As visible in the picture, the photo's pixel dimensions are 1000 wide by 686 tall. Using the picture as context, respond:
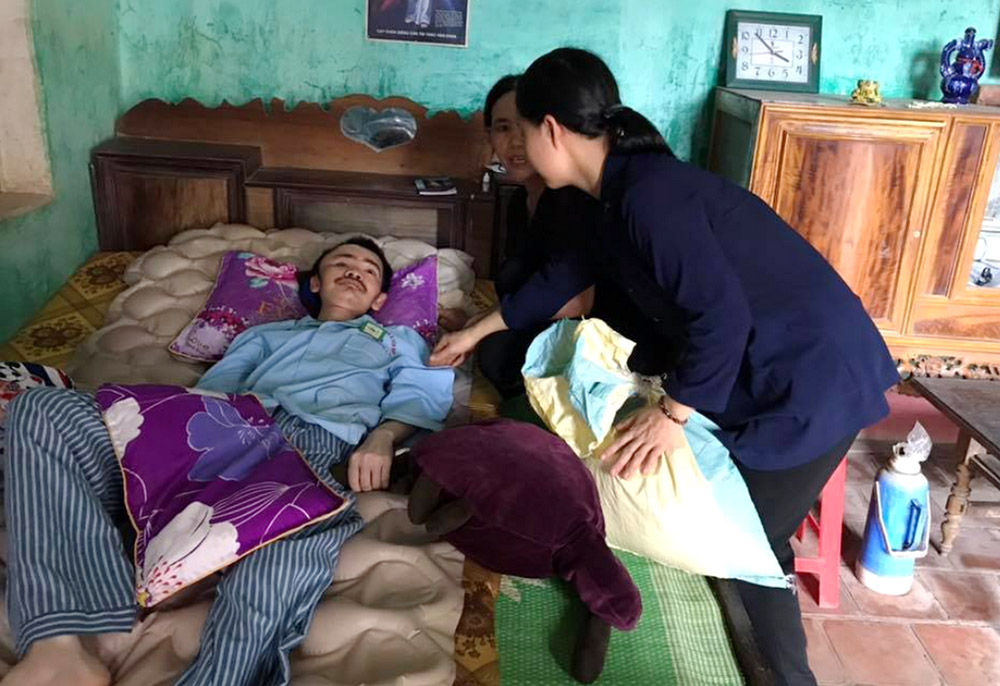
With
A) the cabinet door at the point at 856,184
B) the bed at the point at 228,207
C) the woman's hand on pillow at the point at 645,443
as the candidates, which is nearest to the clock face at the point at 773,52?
the cabinet door at the point at 856,184

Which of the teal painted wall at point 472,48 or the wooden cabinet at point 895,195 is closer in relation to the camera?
the wooden cabinet at point 895,195

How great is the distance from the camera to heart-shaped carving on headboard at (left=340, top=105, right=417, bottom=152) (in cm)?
274

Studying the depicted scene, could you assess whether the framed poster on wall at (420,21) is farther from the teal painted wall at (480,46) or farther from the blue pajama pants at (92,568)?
the blue pajama pants at (92,568)

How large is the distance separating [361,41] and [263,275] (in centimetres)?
93

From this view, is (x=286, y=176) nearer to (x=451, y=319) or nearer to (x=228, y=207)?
(x=228, y=207)

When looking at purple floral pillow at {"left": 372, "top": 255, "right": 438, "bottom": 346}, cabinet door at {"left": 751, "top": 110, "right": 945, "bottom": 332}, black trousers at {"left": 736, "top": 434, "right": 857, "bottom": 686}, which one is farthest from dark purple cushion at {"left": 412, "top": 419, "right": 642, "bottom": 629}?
cabinet door at {"left": 751, "top": 110, "right": 945, "bottom": 332}

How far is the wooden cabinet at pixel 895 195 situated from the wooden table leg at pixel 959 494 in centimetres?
59

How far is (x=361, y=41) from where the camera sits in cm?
274

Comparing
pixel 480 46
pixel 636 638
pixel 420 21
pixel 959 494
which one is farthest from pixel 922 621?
pixel 420 21

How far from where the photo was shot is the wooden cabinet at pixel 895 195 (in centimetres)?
252

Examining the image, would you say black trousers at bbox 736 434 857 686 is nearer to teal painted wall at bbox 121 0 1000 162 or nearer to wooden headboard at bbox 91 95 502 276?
wooden headboard at bbox 91 95 502 276

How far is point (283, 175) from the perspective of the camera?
2678 millimetres

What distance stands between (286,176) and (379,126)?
1.12 ft

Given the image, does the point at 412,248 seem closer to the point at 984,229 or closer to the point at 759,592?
the point at 759,592
